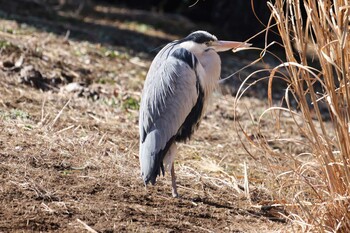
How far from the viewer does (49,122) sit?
5.71 metres

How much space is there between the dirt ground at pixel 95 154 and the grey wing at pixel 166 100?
32 cm

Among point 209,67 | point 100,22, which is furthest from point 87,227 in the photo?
point 100,22

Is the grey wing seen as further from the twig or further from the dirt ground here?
the twig

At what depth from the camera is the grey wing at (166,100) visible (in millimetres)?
4699

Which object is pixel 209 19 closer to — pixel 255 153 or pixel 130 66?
pixel 130 66

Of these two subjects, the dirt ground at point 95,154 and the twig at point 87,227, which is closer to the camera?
the twig at point 87,227

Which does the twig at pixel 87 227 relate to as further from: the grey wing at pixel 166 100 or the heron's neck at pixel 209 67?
the heron's neck at pixel 209 67

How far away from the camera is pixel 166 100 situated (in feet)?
15.7

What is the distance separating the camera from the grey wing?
4.70m

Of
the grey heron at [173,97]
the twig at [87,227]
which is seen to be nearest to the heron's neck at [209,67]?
the grey heron at [173,97]

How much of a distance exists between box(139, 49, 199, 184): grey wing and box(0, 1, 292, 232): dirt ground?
1.04 ft

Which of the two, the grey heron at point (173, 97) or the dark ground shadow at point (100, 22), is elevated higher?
the grey heron at point (173, 97)

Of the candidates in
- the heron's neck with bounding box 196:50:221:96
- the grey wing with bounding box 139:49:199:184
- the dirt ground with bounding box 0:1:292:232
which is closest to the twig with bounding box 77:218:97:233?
the dirt ground with bounding box 0:1:292:232

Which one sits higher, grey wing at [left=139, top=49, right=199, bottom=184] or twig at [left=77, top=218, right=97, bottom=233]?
grey wing at [left=139, top=49, right=199, bottom=184]
